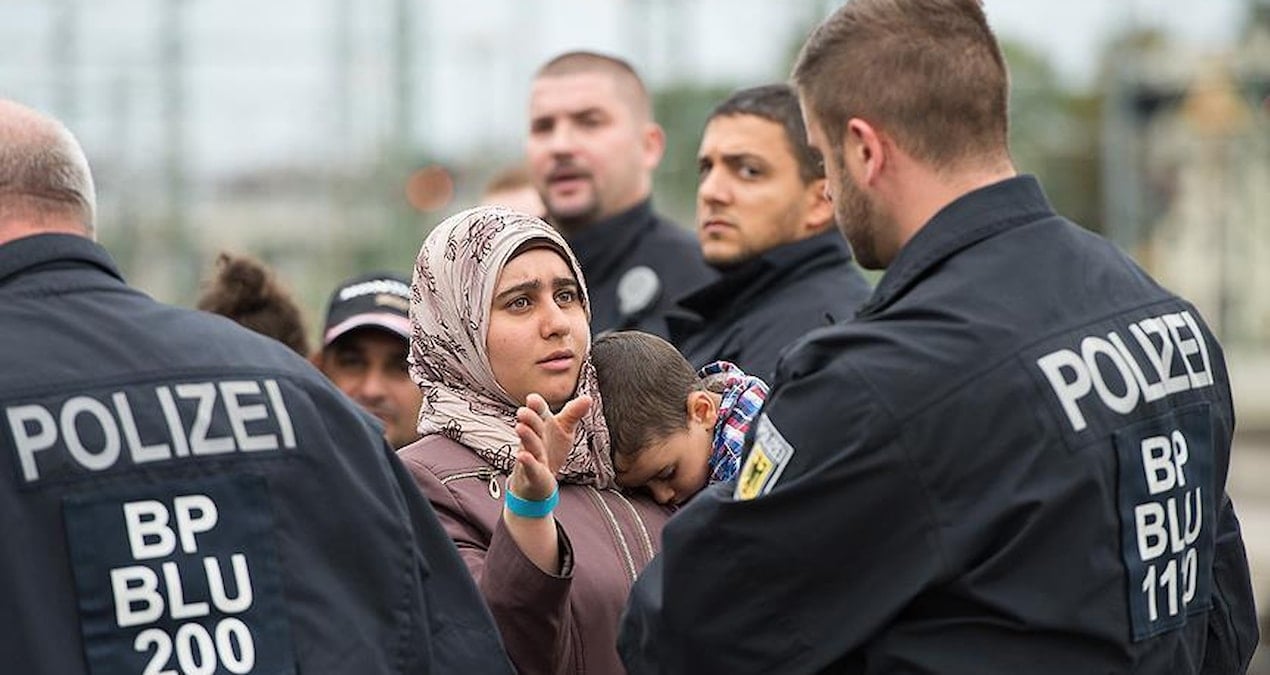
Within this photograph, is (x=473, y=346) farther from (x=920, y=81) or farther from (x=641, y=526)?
(x=920, y=81)

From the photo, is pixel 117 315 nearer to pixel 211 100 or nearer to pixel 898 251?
pixel 898 251

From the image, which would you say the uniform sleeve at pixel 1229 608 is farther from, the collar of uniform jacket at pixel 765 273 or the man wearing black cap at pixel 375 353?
the man wearing black cap at pixel 375 353

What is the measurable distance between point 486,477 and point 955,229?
1.00 m

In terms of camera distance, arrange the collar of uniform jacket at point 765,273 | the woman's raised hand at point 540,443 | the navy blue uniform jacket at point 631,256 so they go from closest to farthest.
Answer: the woman's raised hand at point 540,443
the collar of uniform jacket at point 765,273
the navy blue uniform jacket at point 631,256

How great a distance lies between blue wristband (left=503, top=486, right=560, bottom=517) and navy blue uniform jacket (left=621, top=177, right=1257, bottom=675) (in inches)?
10.0

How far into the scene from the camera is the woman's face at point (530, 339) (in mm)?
3605

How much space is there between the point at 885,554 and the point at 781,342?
2116 millimetres

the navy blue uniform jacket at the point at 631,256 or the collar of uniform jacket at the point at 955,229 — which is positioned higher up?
the collar of uniform jacket at the point at 955,229

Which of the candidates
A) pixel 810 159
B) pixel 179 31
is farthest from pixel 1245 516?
pixel 810 159

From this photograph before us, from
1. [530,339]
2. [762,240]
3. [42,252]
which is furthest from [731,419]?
[762,240]

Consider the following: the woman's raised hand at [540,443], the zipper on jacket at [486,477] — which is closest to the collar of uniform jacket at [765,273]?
the zipper on jacket at [486,477]

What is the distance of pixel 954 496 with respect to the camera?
114 inches

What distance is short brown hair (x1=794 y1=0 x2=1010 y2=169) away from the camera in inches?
120

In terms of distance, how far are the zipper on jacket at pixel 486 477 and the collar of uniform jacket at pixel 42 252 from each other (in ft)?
2.56
